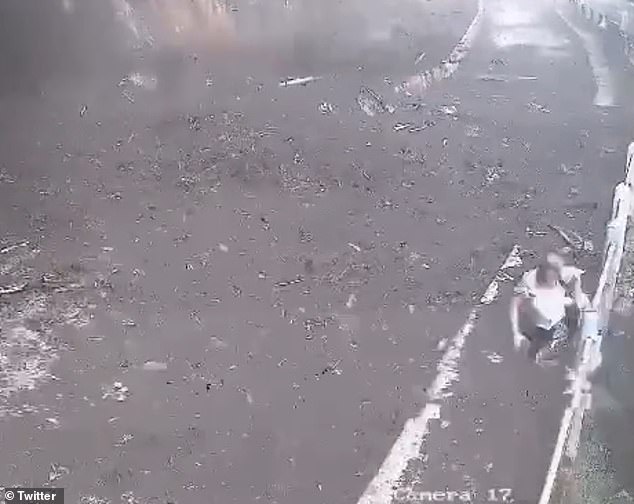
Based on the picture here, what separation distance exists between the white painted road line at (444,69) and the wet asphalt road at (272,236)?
0.08 metres

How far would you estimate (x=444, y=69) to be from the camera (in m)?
10.1

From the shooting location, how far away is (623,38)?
11.3 metres

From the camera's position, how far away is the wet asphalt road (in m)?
4.26

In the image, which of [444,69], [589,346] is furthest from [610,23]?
[589,346]

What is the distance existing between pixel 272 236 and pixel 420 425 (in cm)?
236

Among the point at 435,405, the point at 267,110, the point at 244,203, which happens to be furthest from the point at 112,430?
the point at 267,110

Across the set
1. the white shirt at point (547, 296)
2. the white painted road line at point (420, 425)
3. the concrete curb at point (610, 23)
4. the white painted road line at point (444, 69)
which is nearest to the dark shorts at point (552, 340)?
the white shirt at point (547, 296)

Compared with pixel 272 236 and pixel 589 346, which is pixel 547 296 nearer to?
pixel 589 346

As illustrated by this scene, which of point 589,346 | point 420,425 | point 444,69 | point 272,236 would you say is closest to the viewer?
point 420,425

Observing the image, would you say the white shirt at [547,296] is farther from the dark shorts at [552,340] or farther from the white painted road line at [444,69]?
the white painted road line at [444,69]

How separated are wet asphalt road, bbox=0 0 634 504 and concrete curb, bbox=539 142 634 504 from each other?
0.25ft

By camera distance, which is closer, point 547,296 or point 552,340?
point 552,340

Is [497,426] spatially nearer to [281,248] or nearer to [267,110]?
[281,248]

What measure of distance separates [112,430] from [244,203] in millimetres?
2857
